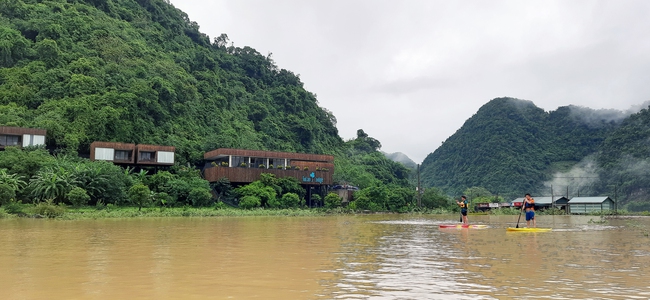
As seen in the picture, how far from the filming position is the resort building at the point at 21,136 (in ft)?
142

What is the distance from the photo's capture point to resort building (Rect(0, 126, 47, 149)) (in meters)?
43.4

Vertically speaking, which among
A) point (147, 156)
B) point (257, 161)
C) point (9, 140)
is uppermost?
point (9, 140)

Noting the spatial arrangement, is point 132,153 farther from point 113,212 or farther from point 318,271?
point 318,271

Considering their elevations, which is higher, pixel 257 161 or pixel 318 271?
pixel 257 161

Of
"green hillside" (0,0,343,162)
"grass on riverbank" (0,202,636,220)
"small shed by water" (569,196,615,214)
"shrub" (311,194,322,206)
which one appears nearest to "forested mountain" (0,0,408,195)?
"green hillside" (0,0,343,162)

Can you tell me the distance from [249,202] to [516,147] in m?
71.7

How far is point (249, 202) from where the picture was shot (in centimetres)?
4362

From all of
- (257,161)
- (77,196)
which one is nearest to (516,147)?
(257,161)

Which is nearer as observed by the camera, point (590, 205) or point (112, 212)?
point (112, 212)

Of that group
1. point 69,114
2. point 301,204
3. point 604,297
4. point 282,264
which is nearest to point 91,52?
point 69,114

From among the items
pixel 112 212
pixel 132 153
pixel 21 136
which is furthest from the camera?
pixel 132 153

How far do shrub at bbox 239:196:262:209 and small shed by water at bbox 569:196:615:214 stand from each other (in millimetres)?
40304

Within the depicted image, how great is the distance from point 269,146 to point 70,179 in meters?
42.5

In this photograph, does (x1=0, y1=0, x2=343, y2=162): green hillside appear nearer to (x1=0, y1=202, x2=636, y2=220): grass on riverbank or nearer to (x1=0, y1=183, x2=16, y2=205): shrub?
(x1=0, y1=202, x2=636, y2=220): grass on riverbank
